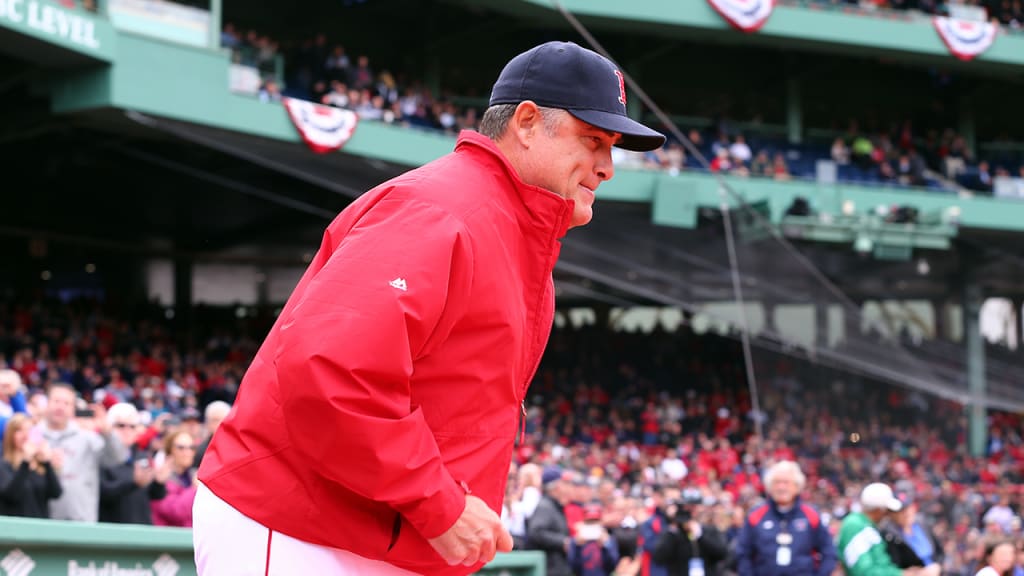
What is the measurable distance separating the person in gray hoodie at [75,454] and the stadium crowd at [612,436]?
0.01 m

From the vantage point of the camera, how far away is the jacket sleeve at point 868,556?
7242 millimetres

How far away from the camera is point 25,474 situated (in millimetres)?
6746

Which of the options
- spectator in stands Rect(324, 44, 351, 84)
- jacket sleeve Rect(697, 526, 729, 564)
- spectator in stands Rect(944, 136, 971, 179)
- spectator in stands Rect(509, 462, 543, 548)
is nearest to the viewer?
spectator in stands Rect(509, 462, 543, 548)

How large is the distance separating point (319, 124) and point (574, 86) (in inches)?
656

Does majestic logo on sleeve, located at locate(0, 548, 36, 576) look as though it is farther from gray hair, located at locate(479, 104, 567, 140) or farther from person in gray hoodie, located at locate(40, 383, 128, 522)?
person in gray hoodie, located at locate(40, 383, 128, 522)

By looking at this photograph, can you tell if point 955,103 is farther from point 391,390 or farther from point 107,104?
point 391,390

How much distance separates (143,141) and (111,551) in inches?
678

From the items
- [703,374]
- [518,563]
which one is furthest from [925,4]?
[518,563]

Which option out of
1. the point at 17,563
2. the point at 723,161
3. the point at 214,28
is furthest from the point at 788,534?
the point at 723,161

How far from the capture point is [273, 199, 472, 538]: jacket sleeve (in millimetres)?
1921

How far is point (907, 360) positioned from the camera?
626 inches

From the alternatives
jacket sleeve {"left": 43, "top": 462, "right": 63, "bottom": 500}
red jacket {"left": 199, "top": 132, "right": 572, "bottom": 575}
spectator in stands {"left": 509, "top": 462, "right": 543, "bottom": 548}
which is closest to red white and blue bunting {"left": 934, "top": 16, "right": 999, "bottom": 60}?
spectator in stands {"left": 509, "top": 462, "right": 543, "bottom": 548}

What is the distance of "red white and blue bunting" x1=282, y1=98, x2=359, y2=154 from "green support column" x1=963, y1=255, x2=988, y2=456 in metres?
9.32

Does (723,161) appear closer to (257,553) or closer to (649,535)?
(649,535)
